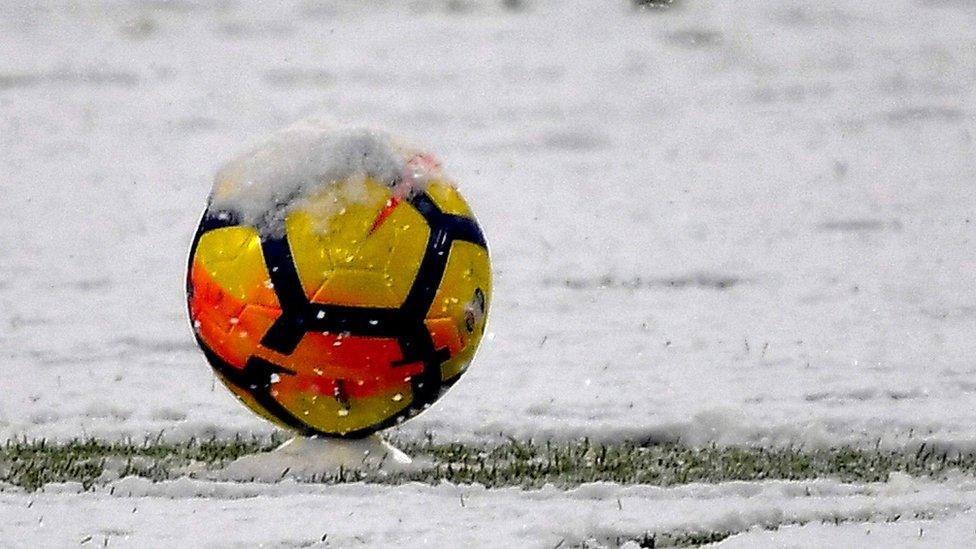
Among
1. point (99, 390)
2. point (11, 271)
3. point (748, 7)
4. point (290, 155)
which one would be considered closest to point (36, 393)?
point (99, 390)

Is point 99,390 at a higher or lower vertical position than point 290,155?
lower

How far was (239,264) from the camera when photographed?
557 centimetres

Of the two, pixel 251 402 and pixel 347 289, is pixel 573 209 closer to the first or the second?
pixel 251 402

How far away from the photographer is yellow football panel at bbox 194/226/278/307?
5512mm

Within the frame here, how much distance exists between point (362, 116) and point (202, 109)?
174 centimetres

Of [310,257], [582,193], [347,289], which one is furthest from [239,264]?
[582,193]

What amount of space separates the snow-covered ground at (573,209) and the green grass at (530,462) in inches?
8.2

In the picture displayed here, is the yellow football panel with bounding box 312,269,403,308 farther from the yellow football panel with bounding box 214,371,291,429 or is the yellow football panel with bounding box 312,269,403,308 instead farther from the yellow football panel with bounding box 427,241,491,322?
the yellow football panel with bounding box 214,371,291,429

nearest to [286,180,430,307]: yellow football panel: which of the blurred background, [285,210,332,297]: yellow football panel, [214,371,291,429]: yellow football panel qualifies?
[285,210,332,297]: yellow football panel

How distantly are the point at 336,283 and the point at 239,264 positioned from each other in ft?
1.11

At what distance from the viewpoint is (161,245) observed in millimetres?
11195

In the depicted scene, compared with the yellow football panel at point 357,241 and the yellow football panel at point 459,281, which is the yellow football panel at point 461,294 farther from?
the yellow football panel at point 357,241

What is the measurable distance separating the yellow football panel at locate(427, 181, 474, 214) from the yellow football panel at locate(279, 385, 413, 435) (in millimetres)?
600

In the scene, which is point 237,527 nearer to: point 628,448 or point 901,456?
point 628,448
